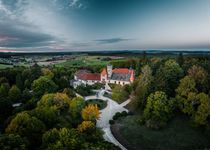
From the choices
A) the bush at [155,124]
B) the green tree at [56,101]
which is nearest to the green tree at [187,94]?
the bush at [155,124]

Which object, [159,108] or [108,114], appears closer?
[159,108]

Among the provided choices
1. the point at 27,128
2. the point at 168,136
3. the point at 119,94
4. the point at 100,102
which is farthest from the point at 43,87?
the point at 168,136

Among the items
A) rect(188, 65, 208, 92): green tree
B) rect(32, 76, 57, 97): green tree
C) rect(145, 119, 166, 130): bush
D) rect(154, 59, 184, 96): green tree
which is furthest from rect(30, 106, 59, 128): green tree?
rect(188, 65, 208, 92): green tree

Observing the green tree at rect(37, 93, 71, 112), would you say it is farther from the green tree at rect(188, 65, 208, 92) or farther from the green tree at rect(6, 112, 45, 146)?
the green tree at rect(188, 65, 208, 92)

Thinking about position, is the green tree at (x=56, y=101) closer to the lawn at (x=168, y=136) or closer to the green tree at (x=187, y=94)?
the lawn at (x=168, y=136)

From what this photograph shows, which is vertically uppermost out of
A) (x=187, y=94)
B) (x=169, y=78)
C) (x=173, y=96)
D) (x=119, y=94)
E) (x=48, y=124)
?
(x=169, y=78)

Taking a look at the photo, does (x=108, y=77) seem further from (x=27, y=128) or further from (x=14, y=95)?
(x=27, y=128)
